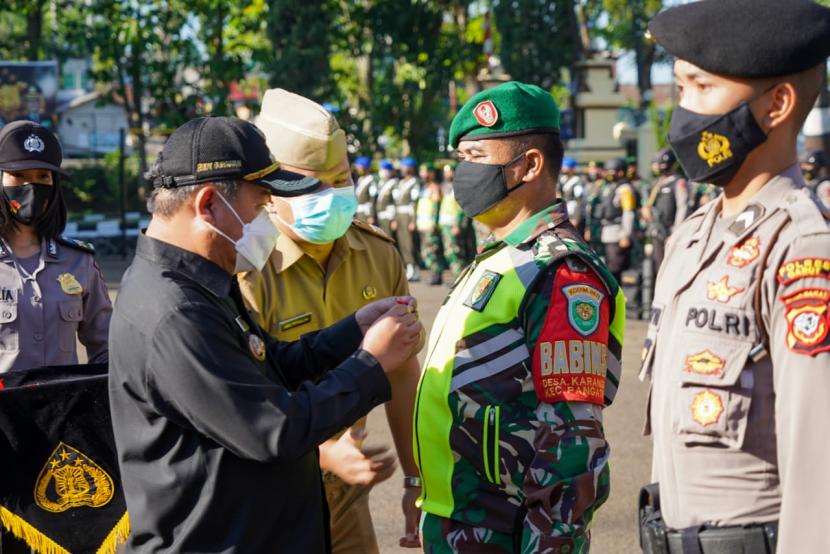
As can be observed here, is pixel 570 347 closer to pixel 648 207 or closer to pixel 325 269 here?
pixel 325 269

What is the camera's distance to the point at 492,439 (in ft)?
9.94

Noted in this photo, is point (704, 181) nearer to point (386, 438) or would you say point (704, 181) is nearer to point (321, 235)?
point (321, 235)

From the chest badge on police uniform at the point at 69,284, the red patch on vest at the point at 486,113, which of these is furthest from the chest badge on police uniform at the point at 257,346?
the chest badge on police uniform at the point at 69,284

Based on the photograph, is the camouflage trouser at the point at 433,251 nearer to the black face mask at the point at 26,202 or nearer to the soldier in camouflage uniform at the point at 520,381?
the black face mask at the point at 26,202

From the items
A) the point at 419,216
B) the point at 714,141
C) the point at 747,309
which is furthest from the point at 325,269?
the point at 419,216

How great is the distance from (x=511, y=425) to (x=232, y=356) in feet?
2.64

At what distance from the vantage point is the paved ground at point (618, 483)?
19.3 feet

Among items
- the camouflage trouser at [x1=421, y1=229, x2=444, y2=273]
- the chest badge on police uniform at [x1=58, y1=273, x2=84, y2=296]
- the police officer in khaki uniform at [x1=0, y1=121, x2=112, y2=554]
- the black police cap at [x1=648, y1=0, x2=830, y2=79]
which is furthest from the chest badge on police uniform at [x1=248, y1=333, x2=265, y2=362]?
the camouflage trouser at [x1=421, y1=229, x2=444, y2=273]

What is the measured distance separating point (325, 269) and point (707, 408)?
5.92 ft

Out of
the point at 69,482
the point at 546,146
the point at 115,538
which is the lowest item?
the point at 115,538

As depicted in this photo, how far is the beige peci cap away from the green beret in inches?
24.0

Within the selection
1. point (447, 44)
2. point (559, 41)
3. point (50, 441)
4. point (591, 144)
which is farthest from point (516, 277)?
point (591, 144)

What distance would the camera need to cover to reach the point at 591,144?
32.3 m

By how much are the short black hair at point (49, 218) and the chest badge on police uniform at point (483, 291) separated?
7.66 feet
